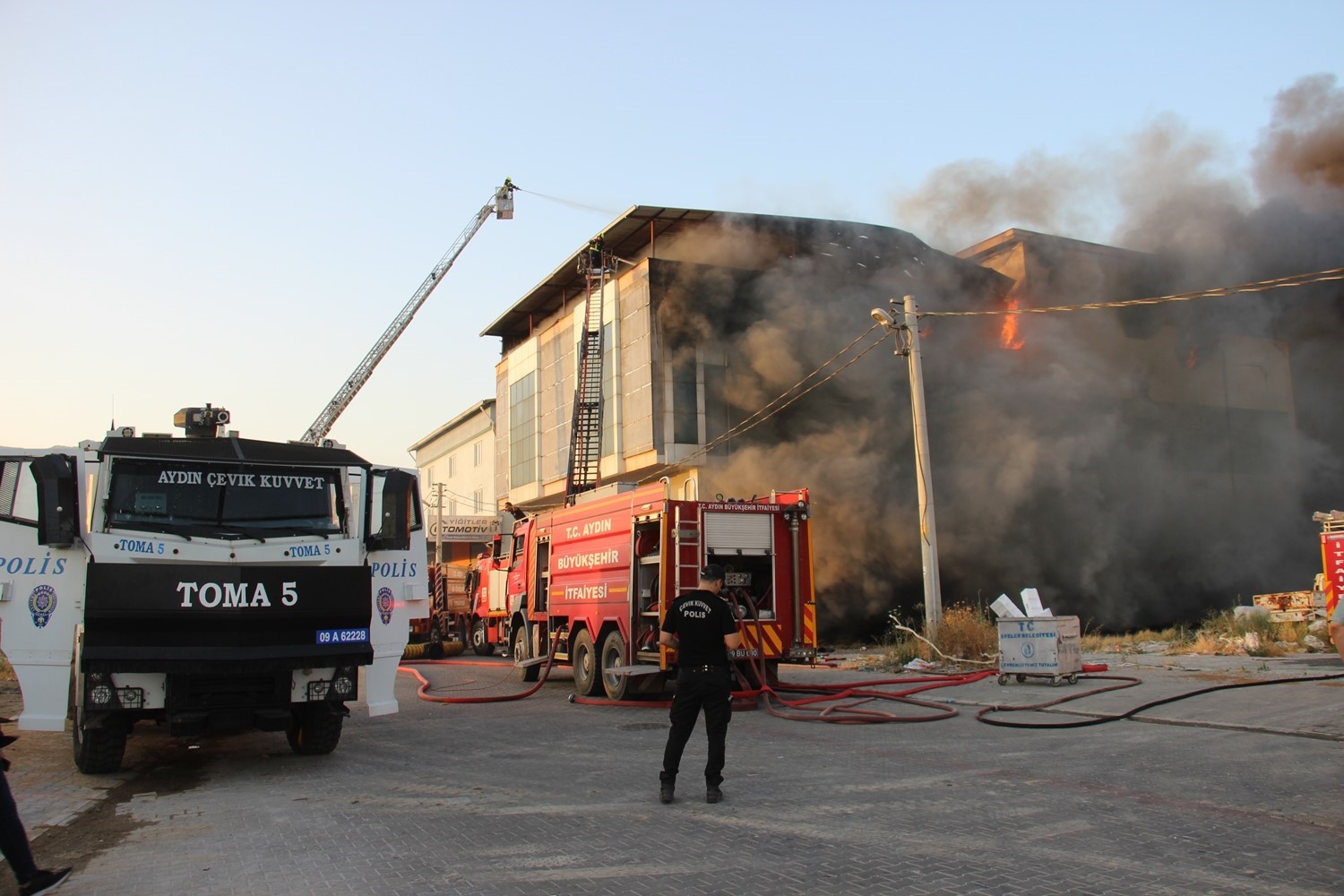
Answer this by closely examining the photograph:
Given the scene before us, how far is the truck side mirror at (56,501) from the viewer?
22.7ft

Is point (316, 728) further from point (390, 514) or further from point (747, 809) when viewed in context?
point (747, 809)

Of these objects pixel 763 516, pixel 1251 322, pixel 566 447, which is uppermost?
pixel 1251 322

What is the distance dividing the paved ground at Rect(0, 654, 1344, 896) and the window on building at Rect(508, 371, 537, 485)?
25.9 metres

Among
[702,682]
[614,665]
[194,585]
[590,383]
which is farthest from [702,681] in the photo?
[590,383]

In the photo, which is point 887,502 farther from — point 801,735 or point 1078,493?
point 801,735

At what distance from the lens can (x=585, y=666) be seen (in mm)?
13195

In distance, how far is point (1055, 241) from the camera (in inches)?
1110

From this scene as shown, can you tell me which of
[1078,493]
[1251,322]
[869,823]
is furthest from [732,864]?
[1251,322]

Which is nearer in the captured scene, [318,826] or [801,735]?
[318,826]

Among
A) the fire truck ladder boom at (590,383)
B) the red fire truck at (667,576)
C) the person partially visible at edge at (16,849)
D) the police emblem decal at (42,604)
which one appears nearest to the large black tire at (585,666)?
the red fire truck at (667,576)

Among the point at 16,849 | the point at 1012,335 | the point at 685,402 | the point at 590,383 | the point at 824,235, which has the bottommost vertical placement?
the point at 16,849

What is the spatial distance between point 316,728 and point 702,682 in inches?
157

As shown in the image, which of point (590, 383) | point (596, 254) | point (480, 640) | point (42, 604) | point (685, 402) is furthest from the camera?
point (596, 254)

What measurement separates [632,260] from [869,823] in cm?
2496
